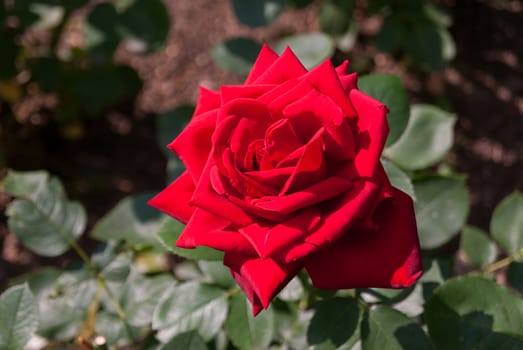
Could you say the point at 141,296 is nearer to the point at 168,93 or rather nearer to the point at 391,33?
the point at 391,33

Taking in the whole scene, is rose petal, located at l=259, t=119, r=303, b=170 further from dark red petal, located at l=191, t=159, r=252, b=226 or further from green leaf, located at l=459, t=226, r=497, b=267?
green leaf, located at l=459, t=226, r=497, b=267

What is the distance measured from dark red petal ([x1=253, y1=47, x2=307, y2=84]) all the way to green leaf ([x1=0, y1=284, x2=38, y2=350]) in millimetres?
496

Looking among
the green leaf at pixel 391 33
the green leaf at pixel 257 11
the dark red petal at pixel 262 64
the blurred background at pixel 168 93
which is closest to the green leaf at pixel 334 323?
the dark red petal at pixel 262 64

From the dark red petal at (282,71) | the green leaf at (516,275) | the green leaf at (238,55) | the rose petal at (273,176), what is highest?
the dark red petal at (282,71)

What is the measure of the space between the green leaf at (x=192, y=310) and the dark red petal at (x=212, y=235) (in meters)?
0.35

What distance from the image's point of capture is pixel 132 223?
1317 mm

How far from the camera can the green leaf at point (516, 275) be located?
1.07 meters

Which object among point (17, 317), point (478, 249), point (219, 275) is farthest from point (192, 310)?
point (478, 249)

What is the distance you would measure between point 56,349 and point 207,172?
520 millimetres

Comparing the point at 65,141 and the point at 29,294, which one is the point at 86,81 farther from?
the point at 29,294

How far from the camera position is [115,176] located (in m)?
2.23

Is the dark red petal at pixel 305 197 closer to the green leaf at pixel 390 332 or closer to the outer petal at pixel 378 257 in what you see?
the outer petal at pixel 378 257

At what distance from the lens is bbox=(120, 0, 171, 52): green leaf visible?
5.38 feet

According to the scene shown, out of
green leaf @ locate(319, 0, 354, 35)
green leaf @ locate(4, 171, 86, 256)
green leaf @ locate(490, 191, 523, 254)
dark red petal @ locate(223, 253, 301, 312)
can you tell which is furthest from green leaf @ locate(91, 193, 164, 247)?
green leaf @ locate(319, 0, 354, 35)
